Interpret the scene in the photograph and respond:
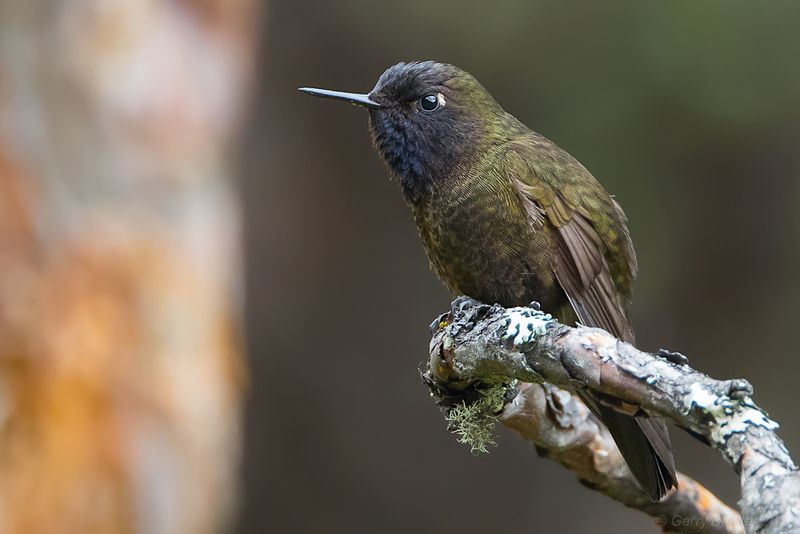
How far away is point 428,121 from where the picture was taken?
349cm

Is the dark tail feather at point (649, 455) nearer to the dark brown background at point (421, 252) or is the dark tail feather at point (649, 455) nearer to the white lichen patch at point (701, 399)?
the white lichen patch at point (701, 399)

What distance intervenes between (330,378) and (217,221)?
2.25m

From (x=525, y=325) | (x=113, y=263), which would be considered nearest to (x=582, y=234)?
(x=525, y=325)

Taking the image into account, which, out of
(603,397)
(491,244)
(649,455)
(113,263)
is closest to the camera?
(603,397)

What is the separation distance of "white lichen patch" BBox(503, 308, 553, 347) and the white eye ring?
124 cm

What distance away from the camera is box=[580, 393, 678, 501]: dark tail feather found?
264 cm

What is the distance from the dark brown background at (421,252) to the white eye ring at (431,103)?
295cm

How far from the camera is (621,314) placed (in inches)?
129

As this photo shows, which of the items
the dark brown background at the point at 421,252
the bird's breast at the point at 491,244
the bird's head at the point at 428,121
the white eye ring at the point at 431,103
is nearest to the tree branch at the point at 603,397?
the bird's breast at the point at 491,244

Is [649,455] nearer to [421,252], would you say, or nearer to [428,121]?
[428,121]

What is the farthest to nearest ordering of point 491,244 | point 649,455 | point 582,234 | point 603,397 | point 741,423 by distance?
point 582,234, point 491,244, point 649,455, point 603,397, point 741,423

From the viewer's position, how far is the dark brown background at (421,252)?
20.8 ft

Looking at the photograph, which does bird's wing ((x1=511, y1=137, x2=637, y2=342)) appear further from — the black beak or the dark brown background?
the dark brown background

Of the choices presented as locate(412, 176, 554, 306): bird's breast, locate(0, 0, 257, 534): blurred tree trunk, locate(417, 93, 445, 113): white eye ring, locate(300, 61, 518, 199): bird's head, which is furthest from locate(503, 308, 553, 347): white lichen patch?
locate(0, 0, 257, 534): blurred tree trunk
